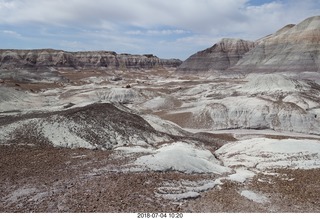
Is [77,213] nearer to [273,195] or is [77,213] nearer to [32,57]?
[273,195]

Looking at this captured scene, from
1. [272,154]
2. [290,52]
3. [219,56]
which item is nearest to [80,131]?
[272,154]

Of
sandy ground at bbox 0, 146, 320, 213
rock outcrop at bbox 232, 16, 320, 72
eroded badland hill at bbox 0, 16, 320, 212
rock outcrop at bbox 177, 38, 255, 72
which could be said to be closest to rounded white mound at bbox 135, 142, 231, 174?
eroded badland hill at bbox 0, 16, 320, 212

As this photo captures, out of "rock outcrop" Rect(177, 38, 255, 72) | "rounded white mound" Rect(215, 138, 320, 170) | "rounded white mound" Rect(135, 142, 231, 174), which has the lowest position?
"rounded white mound" Rect(215, 138, 320, 170)

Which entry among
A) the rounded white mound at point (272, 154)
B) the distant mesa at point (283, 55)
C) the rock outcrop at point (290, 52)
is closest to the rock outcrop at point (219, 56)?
the distant mesa at point (283, 55)

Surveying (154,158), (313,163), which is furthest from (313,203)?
(154,158)

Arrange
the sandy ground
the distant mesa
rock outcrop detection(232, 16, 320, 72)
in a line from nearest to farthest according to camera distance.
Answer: the sandy ground < rock outcrop detection(232, 16, 320, 72) < the distant mesa

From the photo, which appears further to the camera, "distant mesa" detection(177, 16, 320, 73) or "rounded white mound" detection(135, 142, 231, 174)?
"distant mesa" detection(177, 16, 320, 73)

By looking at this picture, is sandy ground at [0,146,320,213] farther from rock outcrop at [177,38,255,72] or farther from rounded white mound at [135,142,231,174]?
rock outcrop at [177,38,255,72]

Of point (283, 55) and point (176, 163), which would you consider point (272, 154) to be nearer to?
point (176, 163)
